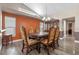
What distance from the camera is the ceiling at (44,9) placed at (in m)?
2.35

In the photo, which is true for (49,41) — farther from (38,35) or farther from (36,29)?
(36,29)

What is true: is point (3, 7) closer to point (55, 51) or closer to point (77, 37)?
point (55, 51)

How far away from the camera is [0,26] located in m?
2.35

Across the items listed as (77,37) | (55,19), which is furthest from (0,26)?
(77,37)

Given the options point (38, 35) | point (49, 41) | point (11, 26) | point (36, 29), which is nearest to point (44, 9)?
point (36, 29)

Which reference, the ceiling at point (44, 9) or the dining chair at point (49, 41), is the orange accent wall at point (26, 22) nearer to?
the ceiling at point (44, 9)

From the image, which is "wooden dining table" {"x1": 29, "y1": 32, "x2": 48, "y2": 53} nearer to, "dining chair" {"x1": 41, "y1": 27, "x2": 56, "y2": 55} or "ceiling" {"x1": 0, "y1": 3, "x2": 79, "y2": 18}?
"dining chair" {"x1": 41, "y1": 27, "x2": 56, "y2": 55}

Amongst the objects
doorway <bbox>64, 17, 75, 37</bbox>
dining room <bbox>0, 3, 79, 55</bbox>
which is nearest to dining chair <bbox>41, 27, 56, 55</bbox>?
dining room <bbox>0, 3, 79, 55</bbox>

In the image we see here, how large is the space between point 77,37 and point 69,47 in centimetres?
29

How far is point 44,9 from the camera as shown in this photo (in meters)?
2.43

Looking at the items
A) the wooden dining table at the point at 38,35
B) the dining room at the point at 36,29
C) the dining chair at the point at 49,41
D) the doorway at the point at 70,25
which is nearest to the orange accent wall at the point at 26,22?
the dining room at the point at 36,29

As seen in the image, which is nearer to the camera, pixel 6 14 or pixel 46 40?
pixel 6 14

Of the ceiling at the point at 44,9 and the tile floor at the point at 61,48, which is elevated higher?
the ceiling at the point at 44,9


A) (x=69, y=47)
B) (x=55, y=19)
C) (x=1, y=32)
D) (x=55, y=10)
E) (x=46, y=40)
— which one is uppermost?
(x=55, y=10)
